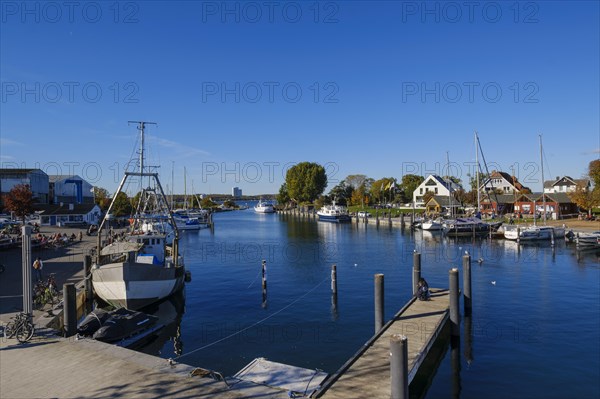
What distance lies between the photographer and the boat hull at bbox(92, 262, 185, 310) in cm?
2194

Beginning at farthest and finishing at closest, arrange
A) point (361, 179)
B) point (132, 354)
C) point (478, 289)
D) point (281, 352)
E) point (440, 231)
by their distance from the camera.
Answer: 1. point (361, 179)
2. point (440, 231)
3. point (478, 289)
4. point (281, 352)
5. point (132, 354)

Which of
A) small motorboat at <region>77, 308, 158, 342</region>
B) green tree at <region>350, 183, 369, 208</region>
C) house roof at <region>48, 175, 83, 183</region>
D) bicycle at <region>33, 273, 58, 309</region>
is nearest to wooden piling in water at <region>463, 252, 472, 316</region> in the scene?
small motorboat at <region>77, 308, 158, 342</region>

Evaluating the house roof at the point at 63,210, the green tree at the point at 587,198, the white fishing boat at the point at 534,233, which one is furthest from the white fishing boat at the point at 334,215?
the house roof at the point at 63,210

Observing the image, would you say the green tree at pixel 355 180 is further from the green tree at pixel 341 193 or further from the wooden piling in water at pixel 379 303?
the wooden piling in water at pixel 379 303

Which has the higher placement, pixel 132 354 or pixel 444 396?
pixel 132 354

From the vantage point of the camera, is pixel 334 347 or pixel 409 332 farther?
pixel 334 347

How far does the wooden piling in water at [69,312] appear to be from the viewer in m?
15.3

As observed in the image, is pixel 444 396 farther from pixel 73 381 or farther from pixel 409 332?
pixel 73 381

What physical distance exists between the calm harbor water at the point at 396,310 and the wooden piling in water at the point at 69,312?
3851 millimetres

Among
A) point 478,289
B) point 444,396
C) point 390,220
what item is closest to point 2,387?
point 444,396

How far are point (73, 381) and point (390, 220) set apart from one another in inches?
3211

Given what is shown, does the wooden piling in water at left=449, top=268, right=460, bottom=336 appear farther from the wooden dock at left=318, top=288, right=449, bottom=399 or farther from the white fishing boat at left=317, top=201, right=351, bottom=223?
the white fishing boat at left=317, top=201, right=351, bottom=223

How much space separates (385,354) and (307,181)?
481 ft

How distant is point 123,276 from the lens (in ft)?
71.5
